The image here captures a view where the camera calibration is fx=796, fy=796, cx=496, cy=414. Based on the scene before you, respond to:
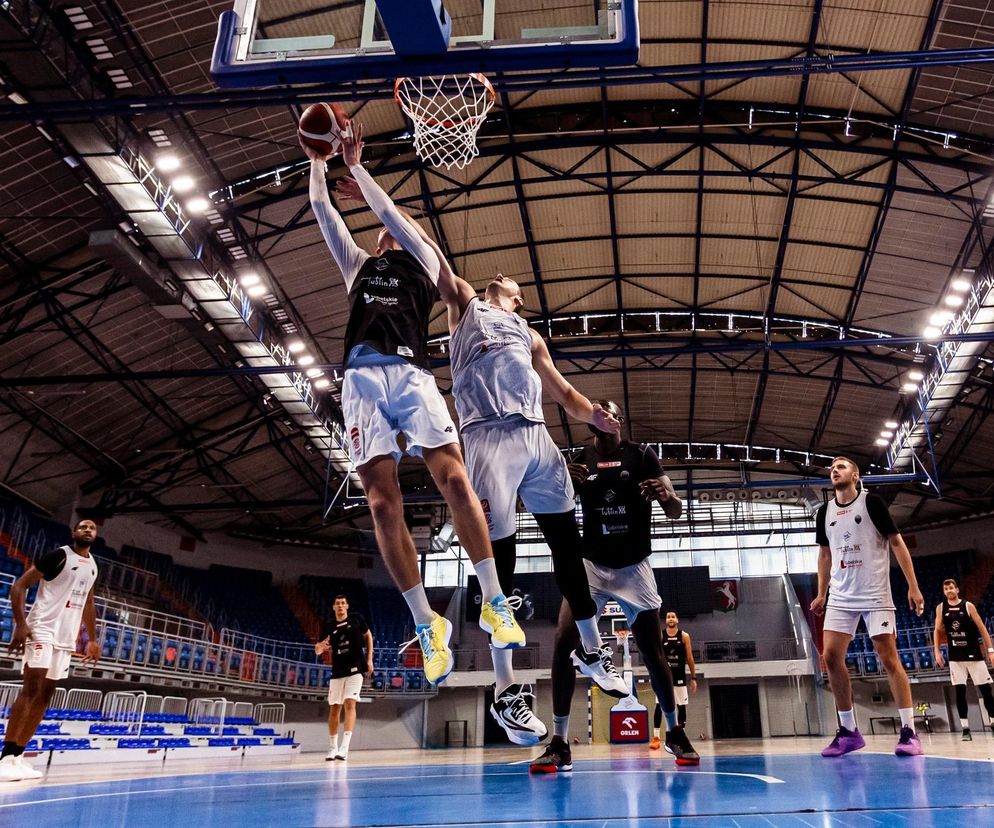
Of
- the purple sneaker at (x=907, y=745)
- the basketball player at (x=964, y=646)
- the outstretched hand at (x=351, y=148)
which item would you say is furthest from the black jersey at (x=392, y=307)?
A: the basketball player at (x=964, y=646)

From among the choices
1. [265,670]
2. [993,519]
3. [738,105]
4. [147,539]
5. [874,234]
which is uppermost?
[738,105]

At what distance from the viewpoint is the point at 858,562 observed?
6367 millimetres

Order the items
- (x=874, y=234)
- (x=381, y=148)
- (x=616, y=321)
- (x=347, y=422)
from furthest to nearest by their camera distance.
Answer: (x=616, y=321)
(x=874, y=234)
(x=381, y=148)
(x=347, y=422)

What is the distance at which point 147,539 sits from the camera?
28719 millimetres

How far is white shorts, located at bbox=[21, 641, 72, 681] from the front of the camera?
6.62 meters

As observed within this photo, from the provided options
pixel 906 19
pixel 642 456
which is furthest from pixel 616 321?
pixel 642 456

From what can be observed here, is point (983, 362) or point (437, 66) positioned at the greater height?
point (983, 362)

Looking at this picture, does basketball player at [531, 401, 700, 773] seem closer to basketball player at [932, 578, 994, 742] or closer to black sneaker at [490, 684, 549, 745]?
black sneaker at [490, 684, 549, 745]

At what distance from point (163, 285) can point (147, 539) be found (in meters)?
16.8

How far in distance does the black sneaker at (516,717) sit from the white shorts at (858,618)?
3668mm

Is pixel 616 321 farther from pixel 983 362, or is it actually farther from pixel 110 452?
pixel 110 452

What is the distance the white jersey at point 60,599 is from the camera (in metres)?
6.76

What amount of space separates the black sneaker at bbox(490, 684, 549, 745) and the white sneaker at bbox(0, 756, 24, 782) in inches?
173

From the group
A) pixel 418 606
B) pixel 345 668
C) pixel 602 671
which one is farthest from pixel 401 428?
pixel 345 668
